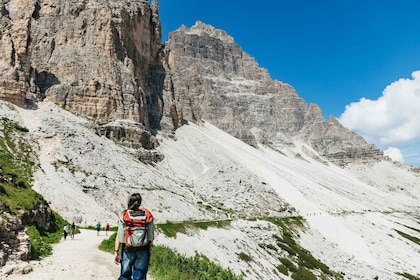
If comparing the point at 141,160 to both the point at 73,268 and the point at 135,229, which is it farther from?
the point at 135,229

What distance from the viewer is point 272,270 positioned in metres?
42.0

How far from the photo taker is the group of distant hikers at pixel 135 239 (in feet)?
25.3

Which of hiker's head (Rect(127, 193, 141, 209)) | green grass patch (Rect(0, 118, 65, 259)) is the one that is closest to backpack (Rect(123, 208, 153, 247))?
hiker's head (Rect(127, 193, 141, 209))

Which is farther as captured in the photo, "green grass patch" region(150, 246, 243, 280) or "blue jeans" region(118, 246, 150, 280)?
"green grass patch" region(150, 246, 243, 280)

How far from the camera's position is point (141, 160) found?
85.1m

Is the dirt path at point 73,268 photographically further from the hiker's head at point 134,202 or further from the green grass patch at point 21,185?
the hiker's head at point 134,202

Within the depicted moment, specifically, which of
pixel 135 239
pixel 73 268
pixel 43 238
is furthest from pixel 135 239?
pixel 43 238

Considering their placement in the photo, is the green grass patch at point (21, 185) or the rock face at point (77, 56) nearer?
the green grass patch at point (21, 185)

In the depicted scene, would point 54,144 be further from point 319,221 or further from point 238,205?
point 319,221

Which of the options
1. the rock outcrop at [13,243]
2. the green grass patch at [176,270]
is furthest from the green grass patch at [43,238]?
the green grass patch at [176,270]

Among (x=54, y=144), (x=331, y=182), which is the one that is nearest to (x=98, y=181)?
(x=54, y=144)

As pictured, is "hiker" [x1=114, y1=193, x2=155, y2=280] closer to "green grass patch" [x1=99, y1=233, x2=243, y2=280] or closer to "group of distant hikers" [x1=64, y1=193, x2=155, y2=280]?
"group of distant hikers" [x1=64, y1=193, x2=155, y2=280]

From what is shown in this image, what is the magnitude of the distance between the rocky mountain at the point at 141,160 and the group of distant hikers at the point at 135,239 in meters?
27.4

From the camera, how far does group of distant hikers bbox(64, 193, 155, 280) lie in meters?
7.70
